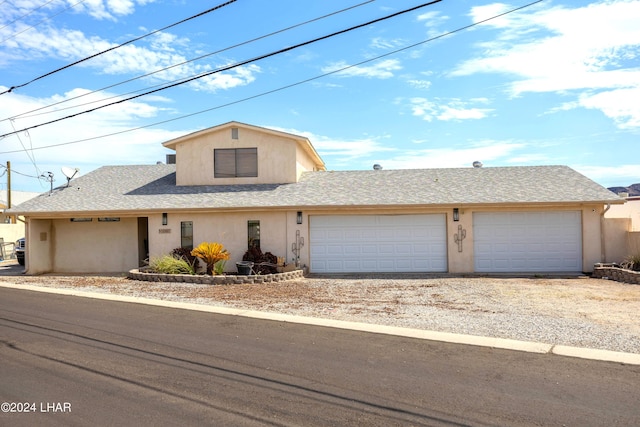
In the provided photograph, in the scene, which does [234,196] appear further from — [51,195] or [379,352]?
[379,352]

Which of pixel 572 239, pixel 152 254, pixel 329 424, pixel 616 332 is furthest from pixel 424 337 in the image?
pixel 152 254

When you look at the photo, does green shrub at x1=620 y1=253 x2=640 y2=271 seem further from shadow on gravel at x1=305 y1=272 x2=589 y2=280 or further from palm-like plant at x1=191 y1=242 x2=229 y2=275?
palm-like plant at x1=191 y1=242 x2=229 y2=275

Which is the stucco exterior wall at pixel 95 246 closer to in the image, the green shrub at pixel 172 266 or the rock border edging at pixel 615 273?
the green shrub at pixel 172 266

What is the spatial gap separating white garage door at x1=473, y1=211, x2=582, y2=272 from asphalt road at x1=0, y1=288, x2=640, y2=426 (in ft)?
37.7

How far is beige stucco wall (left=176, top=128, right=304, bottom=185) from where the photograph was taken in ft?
70.7

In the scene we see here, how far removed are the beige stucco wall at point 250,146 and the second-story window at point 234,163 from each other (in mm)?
170

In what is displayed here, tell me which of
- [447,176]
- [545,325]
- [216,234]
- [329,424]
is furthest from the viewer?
[447,176]

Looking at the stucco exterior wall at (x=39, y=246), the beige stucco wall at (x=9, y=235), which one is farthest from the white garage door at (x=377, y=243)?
the beige stucco wall at (x=9, y=235)

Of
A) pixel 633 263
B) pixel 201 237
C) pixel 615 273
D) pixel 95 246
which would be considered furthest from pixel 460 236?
pixel 95 246

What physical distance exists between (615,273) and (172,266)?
1516cm

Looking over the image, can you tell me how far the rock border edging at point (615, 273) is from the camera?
52.4ft

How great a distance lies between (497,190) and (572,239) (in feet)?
10.6

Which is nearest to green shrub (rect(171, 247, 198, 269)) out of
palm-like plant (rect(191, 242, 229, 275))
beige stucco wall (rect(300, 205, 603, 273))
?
palm-like plant (rect(191, 242, 229, 275))

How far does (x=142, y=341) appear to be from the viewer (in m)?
8.71
